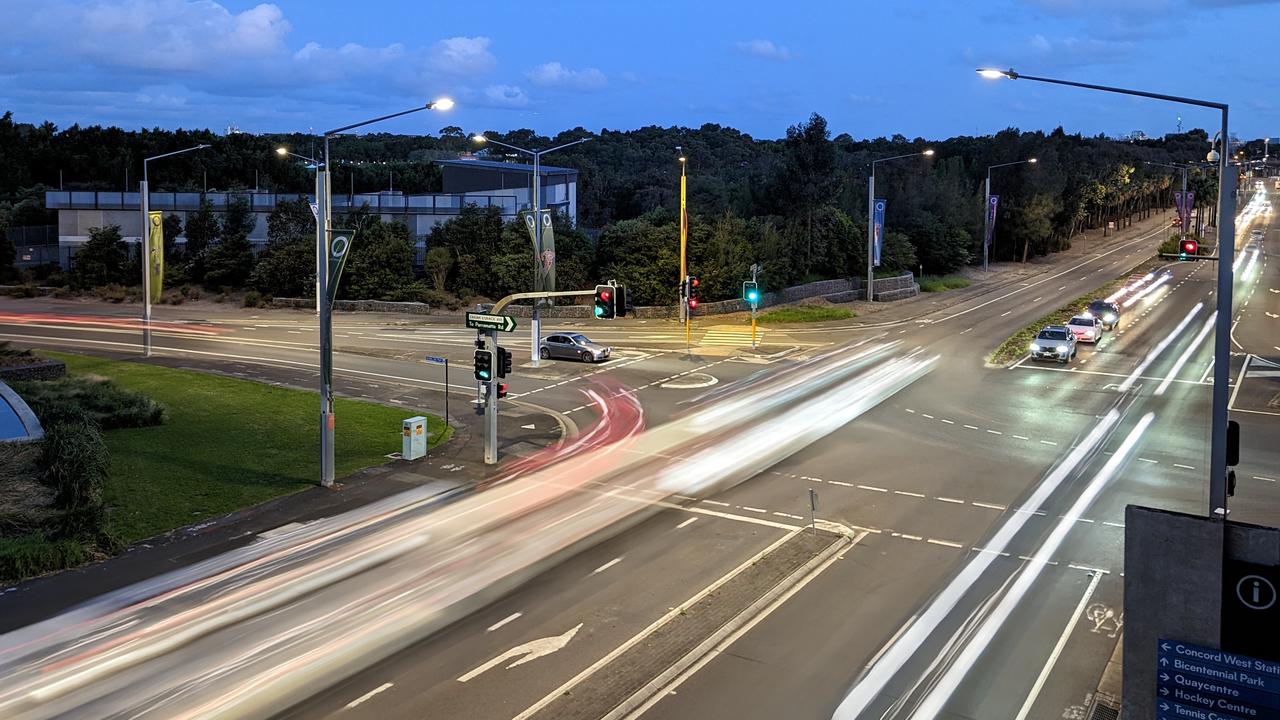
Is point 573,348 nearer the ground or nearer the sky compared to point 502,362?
nearer the ground

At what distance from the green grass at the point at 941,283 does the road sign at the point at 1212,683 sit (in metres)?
61.8

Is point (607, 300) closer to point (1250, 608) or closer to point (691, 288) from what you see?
point (1250, 608)

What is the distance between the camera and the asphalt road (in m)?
13.8

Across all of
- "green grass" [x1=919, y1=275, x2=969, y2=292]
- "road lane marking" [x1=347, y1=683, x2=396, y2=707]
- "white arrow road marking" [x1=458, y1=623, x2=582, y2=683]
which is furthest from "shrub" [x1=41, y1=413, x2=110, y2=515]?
"green grass" [x1=919, y1=275, x2=969, y2=292]

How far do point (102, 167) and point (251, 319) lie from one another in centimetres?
5960

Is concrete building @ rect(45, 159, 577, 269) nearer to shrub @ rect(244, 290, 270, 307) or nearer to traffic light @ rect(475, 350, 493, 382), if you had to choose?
shrub @ rect(244, 290, 270, 307)

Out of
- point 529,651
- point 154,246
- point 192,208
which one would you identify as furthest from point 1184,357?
point 192,208

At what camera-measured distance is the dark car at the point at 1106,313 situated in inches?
1996

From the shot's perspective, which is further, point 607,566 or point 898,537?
point 898,537

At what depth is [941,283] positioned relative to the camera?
236 feet

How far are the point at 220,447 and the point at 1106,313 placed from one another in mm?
43114

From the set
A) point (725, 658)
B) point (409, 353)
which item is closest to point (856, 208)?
point (409, 353)

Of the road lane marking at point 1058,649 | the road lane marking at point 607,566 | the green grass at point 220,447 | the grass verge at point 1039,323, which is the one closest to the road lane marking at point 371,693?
the road lane marking at point 607,566

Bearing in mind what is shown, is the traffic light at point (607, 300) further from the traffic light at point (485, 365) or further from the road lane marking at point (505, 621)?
the road lane marking at point (505, 621)
